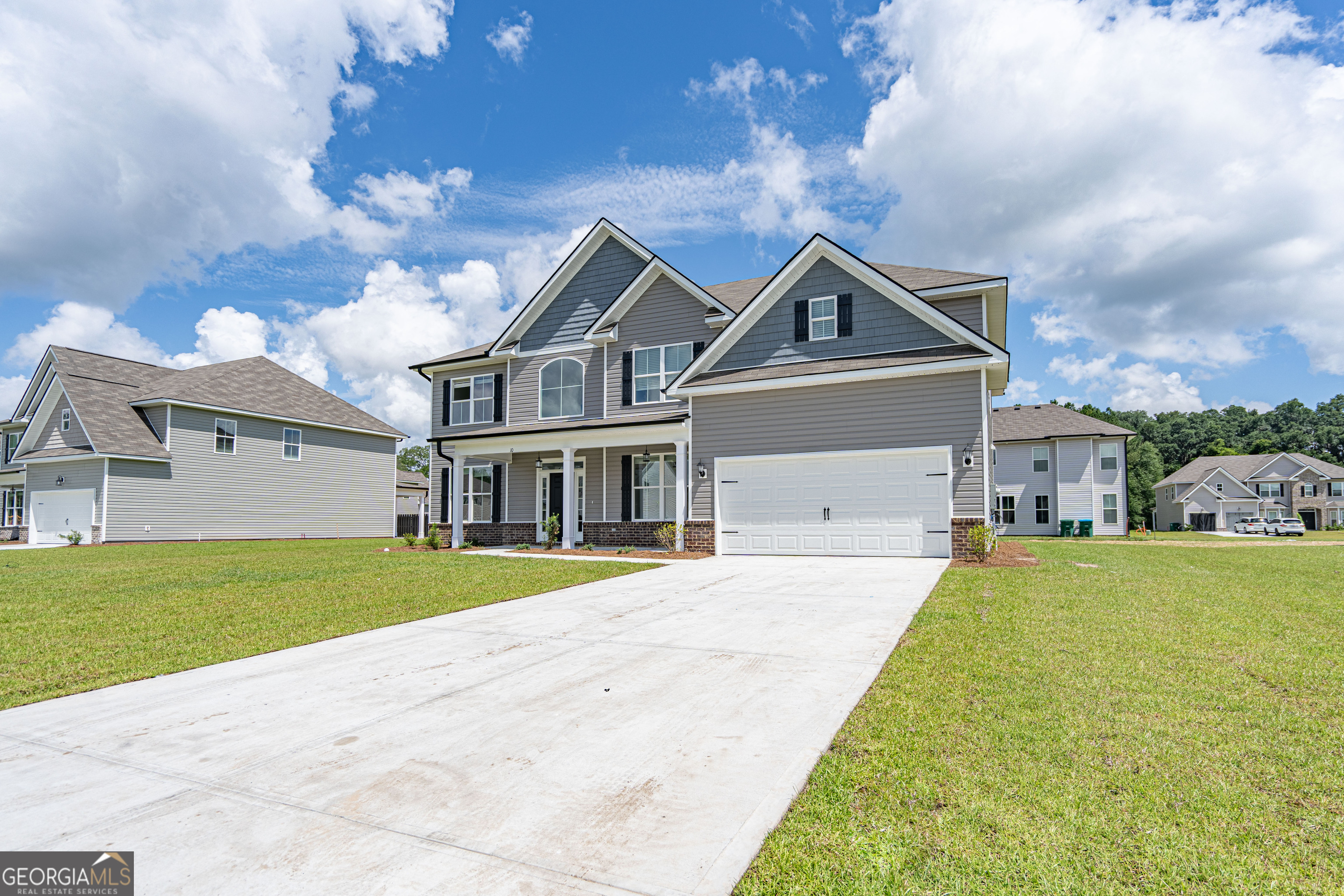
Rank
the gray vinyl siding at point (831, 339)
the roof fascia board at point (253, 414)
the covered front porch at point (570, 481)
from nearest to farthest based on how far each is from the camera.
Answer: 1. the gray vinyl siding at point (831, 339)
2. the covered front porch at point (570, 481)
3. the roof fascia board at point (253, 414)

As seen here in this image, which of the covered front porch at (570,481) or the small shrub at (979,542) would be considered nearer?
the small shrub at (979,542)

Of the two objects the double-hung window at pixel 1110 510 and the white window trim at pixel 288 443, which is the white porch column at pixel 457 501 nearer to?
the white window trim at pixel 288 443

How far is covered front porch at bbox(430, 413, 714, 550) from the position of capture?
18281mm

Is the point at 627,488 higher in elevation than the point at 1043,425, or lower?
lower

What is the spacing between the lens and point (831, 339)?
627 inches

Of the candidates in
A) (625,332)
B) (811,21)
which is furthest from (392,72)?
(811,21)

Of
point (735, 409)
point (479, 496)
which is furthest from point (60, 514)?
point (735, 409)

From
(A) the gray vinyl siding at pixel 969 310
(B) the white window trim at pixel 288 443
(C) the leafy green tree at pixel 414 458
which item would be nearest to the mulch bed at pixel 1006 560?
(A) the gray vinyl siding at pixel 969 310

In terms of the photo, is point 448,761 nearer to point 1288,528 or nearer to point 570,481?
point 570,481

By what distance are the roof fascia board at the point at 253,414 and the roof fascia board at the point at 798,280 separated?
21.1m

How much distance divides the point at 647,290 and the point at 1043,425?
2546 cm

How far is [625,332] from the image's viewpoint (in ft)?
66.3

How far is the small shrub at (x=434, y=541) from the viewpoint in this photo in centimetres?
1997

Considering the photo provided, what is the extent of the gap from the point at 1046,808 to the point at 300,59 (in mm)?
19250
